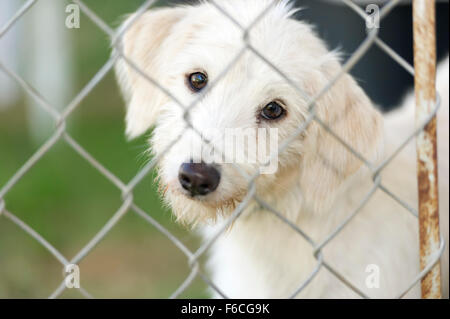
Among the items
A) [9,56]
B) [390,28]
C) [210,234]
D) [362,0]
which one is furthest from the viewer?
[9,56]

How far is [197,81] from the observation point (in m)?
1.99

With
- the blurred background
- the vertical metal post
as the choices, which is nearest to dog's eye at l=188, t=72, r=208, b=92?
the blurred background

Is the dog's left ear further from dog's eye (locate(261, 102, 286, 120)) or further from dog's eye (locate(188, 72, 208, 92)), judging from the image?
dog's eye (locate(188, 72, 208, 92))

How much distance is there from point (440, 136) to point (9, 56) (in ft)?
16.8

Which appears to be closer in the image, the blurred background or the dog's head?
the dog's head

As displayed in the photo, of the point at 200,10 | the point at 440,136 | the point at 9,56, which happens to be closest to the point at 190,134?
the point at 200,10

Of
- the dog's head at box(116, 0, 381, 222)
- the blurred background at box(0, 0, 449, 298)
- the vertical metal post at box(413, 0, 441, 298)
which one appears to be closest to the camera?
the vertical metal post at box(413, 0, 441, 298)

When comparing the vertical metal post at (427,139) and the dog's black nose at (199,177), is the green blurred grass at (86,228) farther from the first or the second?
the vertical metal post at (427,139)

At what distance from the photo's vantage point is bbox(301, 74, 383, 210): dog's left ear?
75.4 inches

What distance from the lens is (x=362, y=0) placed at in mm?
3973

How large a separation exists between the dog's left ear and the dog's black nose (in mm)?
472

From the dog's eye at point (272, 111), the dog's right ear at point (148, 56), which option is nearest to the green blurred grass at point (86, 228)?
the dog's right ear at point (148, 56)

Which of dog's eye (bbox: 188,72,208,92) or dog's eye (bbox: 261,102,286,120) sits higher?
dog's eye (bbox: 188,72,208,92)
